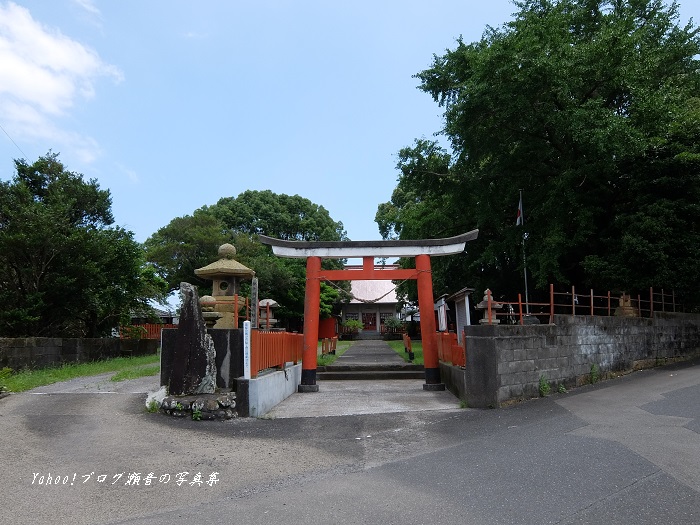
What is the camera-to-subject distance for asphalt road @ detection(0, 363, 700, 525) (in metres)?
4.32

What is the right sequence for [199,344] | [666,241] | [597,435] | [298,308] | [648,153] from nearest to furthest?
[597,435] < [199,344] < [666,241] < [648,153] < [298,308]

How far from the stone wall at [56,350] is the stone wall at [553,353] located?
1045 centimetres

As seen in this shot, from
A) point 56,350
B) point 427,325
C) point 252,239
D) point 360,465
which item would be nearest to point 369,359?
point 427,325

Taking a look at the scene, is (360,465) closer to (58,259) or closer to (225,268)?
(225,268)

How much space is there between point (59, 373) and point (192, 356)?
655cm

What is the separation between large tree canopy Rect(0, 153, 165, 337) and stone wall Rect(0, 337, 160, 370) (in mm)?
838

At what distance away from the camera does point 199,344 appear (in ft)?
27.2

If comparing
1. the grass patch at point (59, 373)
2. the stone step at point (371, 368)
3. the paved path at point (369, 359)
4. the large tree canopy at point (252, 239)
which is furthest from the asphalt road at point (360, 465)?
the large tree canopy at point (252, 239)

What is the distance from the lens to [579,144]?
44.4ft

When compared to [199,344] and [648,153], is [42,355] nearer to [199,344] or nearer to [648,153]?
[199,344]

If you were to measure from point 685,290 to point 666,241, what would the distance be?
1655 mm

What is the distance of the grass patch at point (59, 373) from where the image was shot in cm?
1052

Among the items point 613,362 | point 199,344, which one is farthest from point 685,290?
point 199,344

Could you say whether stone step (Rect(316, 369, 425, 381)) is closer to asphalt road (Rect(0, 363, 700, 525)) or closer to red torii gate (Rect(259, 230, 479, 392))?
red torii gate (Rect(259, 230, 479, 392))
